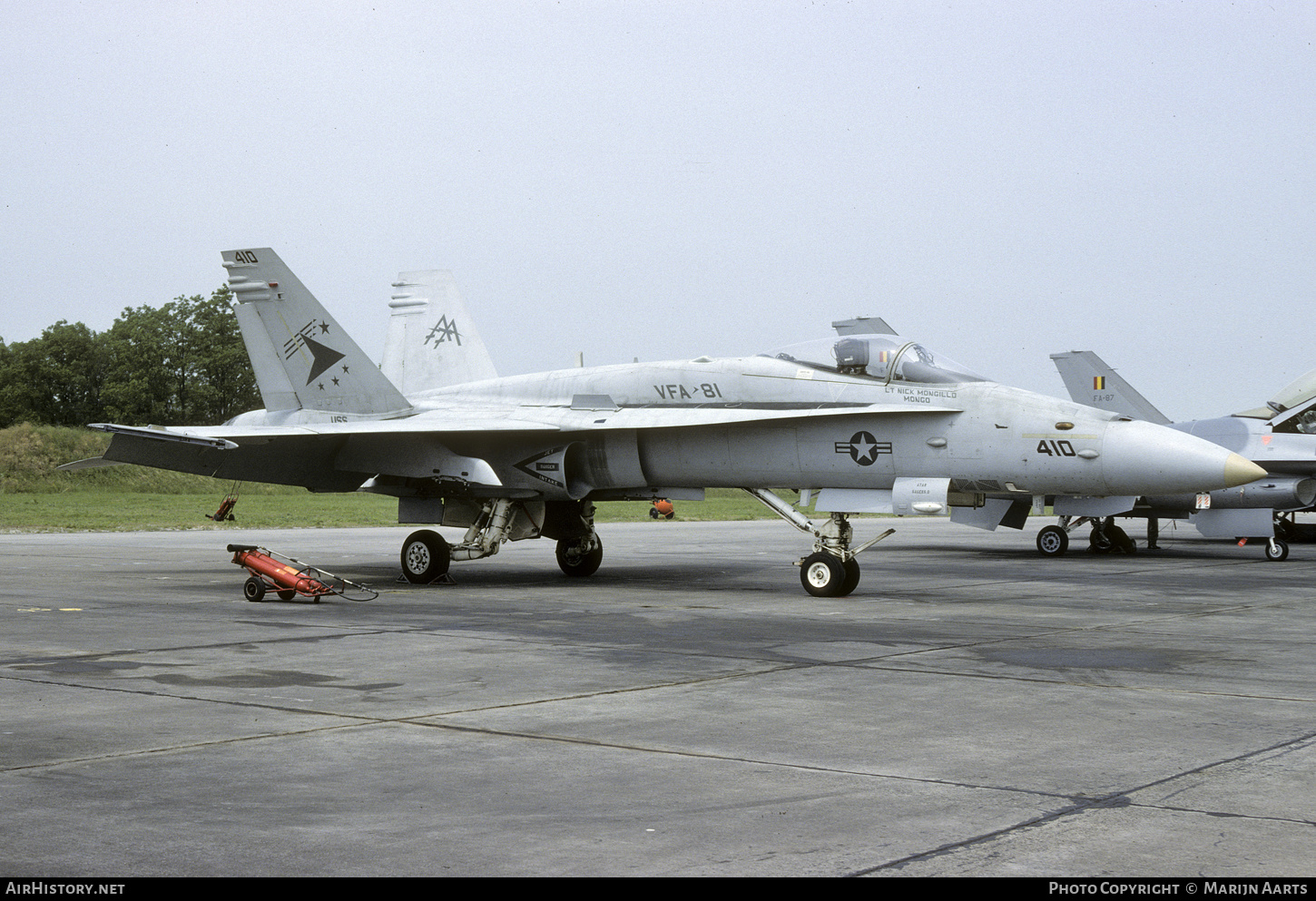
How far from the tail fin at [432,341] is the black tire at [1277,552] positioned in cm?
1321

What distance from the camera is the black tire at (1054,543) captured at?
21.8 m

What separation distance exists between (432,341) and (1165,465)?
10946 mm

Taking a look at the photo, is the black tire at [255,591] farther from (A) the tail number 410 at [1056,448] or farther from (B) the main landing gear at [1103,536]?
(B) the main landing gear at [1103,536]

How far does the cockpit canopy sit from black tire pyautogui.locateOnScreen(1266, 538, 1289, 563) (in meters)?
10.7

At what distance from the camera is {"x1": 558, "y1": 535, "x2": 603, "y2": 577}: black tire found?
15977 mm

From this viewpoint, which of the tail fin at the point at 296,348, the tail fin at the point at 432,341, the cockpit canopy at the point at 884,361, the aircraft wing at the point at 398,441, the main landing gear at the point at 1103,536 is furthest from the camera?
the main landing gear at the point at 1103,536

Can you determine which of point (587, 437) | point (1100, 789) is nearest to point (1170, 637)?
point (1100, 789)

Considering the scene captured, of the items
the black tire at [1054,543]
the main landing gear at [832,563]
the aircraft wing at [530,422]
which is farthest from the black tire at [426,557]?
the black tire at [1054,543]

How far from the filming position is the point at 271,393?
16.9 metres

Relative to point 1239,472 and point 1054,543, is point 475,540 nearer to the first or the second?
point 1239,472

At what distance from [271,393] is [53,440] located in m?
42.7

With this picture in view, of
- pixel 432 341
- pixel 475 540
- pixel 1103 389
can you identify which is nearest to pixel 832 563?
pixel 475 540

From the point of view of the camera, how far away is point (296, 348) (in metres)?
16.4

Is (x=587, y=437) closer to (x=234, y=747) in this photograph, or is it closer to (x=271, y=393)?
(x=271, y=393)
